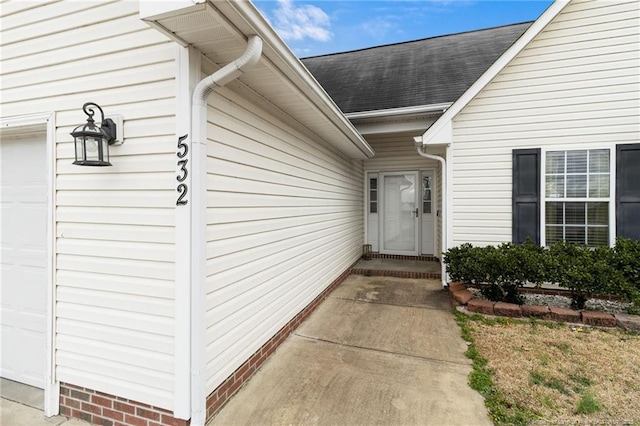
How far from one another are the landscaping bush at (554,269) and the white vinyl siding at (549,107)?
2.47 ft

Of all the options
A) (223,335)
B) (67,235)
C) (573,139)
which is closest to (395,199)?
(573,139)

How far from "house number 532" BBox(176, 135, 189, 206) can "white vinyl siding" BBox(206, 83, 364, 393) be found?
8.2 inches

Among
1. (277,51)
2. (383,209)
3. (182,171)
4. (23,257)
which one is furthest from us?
(383,209)

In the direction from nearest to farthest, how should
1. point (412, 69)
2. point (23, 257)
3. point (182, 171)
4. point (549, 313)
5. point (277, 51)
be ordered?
point (182, 171) < point (277, 51) < point (23, 257) < point (549, 313) < point (412, 69)

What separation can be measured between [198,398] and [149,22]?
2.35 m

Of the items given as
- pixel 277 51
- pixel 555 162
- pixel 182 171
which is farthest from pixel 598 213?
pixel 182 171

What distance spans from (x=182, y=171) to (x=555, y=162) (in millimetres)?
5337

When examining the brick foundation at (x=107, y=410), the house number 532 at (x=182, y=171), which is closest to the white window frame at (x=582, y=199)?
the house number 532 at (x=182, y=171)

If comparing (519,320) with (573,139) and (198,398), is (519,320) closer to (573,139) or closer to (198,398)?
(573,139)

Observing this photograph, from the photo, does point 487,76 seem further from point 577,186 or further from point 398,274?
point 398,274

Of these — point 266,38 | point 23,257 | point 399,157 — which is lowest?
point 23,257

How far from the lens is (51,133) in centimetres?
237

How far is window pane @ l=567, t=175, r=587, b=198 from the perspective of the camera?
4605 mm

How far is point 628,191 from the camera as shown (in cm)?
441
